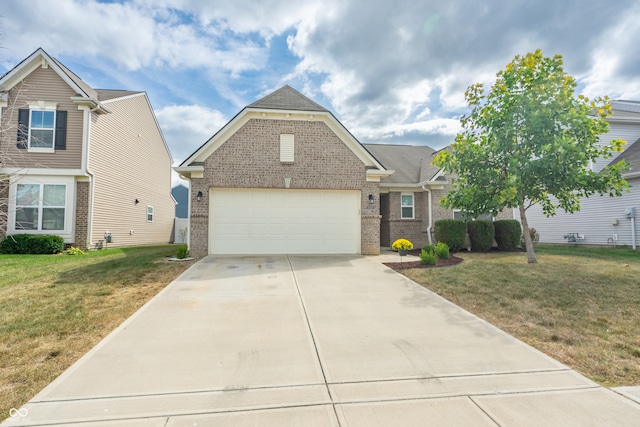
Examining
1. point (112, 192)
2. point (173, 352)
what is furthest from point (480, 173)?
point (112, 192)

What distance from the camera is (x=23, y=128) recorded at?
41.3 feet

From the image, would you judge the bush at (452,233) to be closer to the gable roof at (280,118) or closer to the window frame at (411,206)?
the window frame at (411,206)

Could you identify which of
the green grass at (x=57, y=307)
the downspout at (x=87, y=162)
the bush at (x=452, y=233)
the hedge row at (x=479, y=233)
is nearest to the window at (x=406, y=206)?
the hedge row at (x=479, y=233)

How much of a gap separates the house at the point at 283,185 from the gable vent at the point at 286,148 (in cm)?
4

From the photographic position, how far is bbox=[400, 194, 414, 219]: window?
607 inches

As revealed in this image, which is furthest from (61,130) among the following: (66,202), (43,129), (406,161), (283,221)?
(406,161)

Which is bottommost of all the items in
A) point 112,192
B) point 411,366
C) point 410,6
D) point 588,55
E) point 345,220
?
point 411,366

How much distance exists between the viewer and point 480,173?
1005 centimetres

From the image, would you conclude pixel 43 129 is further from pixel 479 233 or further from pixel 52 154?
pixel 479 233

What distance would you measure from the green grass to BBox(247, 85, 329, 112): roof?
6361mm

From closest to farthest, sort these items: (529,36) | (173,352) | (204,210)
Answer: (173,352), (529,36), (204,210)

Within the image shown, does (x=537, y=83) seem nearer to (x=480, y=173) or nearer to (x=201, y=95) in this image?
(x=480, y=173)

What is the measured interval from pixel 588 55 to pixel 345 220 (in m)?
9.71

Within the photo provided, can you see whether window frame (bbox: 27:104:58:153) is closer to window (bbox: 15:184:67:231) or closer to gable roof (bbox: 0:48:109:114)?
gable roof (bbox: 0:48:109:114)
